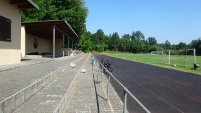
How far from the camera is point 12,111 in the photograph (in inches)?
215

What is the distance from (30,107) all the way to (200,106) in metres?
5.13

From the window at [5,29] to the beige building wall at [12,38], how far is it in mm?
224

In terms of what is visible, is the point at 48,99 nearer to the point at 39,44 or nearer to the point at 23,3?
the point at 23,3

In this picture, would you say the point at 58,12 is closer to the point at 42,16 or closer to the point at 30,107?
the point at 42,16

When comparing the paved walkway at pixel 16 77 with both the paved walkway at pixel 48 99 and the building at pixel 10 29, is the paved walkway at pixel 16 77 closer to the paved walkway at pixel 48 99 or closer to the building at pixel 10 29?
the paved walkway at pixel 48 99

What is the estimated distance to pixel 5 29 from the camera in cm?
1403

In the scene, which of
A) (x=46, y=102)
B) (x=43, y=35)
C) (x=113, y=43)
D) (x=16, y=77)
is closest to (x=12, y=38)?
(x=16, y=77)

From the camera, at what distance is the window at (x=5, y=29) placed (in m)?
13.4

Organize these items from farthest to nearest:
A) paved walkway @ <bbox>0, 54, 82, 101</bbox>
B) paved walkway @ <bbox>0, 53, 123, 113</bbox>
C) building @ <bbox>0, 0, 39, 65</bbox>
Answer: building @ <bbox>0, 0, 39, 65</bbox>, paved walkway @ <bbox>0, 54, 82, 101</bbox>, paved walkway @ <bbox>0, 53, 123, 113</bbox>

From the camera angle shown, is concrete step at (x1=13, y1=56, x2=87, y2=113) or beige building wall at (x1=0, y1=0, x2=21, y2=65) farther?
beige building wall at (x1=0, y1=0, x2=21, y2=65)

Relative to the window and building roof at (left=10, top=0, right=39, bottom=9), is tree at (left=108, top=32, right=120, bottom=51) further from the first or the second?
the window

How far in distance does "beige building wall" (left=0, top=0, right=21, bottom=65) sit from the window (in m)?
0.22

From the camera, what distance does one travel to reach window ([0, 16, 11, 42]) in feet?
43.9

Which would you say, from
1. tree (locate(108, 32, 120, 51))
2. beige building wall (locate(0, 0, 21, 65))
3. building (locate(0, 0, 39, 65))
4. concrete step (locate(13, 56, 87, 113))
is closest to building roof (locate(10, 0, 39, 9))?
building (locate(0, 0, 39, 65))
